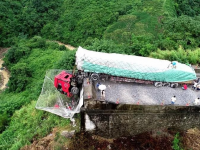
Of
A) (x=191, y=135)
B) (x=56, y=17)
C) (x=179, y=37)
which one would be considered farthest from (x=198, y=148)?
(x=56, y=17)

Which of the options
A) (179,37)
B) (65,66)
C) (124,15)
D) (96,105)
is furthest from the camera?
(124,15)

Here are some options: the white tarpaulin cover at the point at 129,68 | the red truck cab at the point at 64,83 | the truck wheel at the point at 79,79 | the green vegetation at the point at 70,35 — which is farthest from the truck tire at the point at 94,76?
the green vegetation at the point at 70,35

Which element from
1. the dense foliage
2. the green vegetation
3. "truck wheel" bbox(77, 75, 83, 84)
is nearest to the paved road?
"truck wheel" bbox(77, 75, 83, 84)

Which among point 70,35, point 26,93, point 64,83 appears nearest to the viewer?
point 64,83

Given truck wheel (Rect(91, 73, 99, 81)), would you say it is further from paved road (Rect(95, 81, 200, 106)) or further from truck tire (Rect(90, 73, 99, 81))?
paved road (Rect(95, 81, 200, 106))

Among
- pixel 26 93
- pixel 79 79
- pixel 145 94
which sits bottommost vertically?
pixel 26 93

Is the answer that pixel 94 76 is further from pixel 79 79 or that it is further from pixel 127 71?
pixel 127 71

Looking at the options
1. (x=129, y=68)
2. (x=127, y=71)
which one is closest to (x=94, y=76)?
(x=127, y=71)

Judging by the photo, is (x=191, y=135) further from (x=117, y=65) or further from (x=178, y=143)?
(x=117, y=65)
